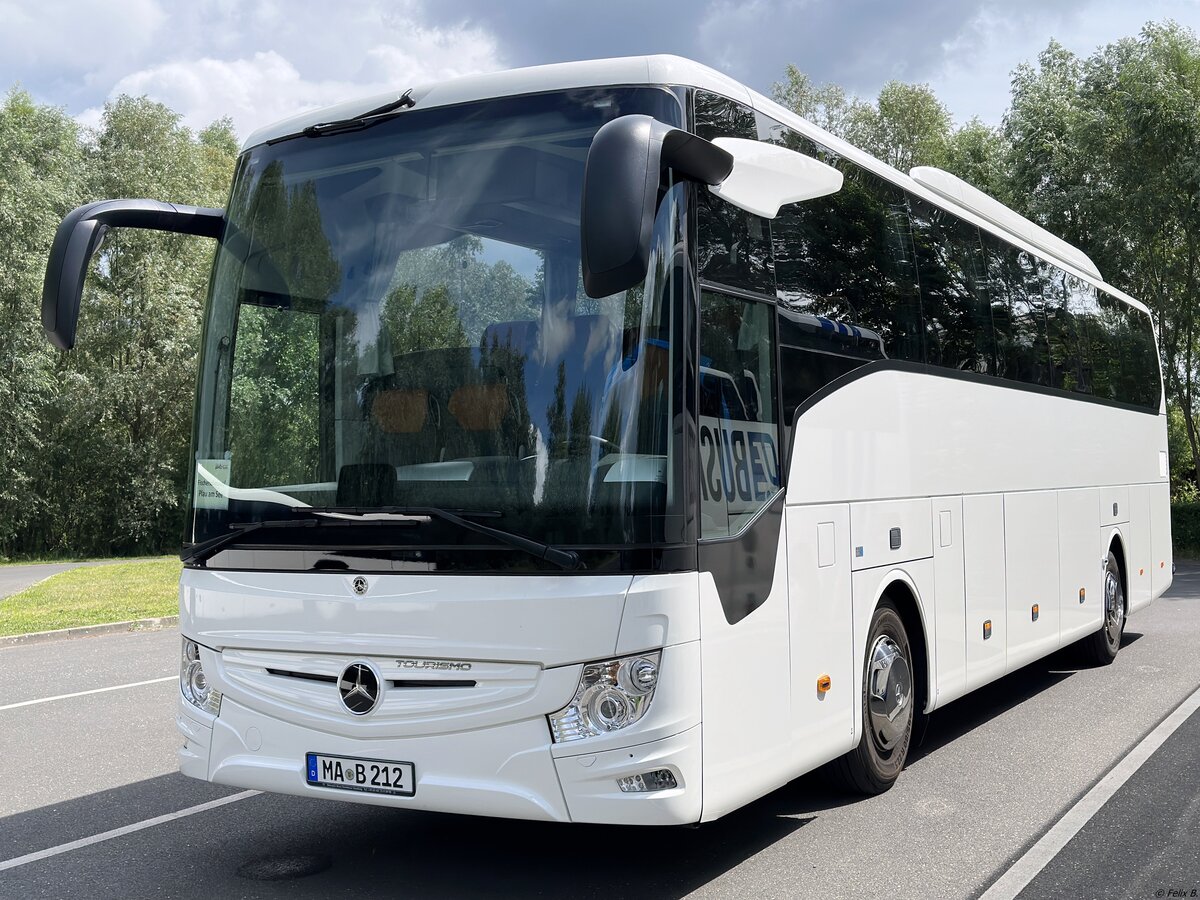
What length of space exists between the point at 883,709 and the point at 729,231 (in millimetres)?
2762

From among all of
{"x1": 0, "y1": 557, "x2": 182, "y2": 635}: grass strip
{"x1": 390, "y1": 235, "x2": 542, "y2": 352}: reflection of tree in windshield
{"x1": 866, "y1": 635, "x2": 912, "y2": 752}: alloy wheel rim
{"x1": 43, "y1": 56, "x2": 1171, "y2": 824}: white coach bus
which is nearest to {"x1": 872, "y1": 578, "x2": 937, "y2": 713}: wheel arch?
{"x1": 866, "y1": 635, "x2": 912, "y2": 752}: alloy wheel rim

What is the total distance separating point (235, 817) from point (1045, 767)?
14.7 feet

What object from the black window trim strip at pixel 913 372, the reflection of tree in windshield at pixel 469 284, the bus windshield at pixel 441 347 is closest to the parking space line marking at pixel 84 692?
the bus windshield at pixel 441 347

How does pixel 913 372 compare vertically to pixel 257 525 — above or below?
above

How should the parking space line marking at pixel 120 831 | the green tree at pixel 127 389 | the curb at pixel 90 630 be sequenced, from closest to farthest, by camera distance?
the parking space line marking at pixel 120 831 < the curb at pixel 90 630 < the green tree at pixel 127 389

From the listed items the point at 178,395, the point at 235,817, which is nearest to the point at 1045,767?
the point at 235,817

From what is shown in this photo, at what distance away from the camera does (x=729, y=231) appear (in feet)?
17.1

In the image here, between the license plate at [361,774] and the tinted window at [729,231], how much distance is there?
229 centimetres

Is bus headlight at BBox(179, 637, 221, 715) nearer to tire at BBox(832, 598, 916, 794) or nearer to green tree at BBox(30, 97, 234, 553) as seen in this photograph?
tire at BBox(832, 598, 916, 794)

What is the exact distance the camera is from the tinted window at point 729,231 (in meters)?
5.02

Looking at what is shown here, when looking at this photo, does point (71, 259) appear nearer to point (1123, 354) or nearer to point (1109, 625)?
point (1109, 625)

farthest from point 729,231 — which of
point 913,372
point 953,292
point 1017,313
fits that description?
point 1017,313

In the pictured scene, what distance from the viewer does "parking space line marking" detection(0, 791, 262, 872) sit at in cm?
559

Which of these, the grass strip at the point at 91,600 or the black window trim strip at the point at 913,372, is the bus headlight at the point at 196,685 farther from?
the grass strip at the point at 91,600
